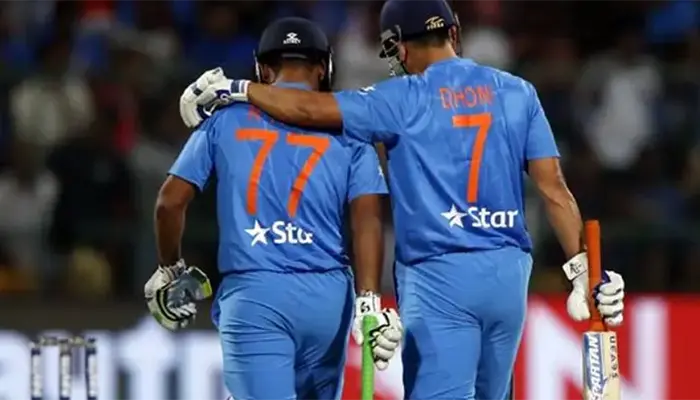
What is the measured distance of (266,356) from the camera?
6418 mm

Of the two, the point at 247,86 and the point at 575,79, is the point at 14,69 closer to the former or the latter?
the point at 575,79

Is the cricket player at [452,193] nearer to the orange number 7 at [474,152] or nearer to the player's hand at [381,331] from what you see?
the orange number 7 at [474,152]

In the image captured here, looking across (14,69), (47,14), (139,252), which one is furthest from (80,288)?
(47,14)

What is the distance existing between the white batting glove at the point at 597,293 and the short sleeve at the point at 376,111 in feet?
2.77

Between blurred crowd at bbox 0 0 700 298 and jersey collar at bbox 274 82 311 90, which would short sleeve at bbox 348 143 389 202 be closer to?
jersey collar at bbox 274 82 311 90

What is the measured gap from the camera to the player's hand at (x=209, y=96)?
6543 mm

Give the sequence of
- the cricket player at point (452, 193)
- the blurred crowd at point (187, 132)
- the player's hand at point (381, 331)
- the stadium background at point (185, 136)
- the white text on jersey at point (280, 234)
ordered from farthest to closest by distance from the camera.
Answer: the blurred crowd at point (187, 132) < the stadium background at point (185, 136) < the white text on jersey at point (280, 234) < the cricket player at point (452, 193) < the player's hand at point (381, 331)

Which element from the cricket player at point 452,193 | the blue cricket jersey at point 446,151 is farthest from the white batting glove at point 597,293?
the blue cricket jersey at point 446,151

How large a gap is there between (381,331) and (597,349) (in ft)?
2.66

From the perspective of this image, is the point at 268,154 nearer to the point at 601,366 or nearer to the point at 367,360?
the point at 367,360

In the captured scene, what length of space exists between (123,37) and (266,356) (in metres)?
5.53

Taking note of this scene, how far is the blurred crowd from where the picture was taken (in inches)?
408

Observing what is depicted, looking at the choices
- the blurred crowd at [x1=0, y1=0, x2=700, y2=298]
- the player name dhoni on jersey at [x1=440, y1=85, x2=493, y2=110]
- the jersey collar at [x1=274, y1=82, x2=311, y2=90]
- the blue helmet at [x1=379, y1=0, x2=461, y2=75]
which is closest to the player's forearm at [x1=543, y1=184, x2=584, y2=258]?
the player name dhoni on jersey at [x1=440, y1=85, x2=493, y2=110]

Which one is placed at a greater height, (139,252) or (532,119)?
(532,119)
